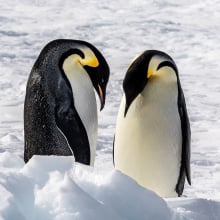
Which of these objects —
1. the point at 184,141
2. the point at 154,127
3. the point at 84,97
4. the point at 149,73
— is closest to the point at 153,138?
the point at 154,127

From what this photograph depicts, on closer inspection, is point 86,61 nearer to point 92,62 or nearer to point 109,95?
point 92,62

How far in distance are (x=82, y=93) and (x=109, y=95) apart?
4.33 meters

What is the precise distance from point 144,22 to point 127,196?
444 inches

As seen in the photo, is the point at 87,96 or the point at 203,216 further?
the point at 87,96

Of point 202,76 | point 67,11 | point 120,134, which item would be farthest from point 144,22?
point 120,134

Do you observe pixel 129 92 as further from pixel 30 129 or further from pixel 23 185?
pixel 23 185

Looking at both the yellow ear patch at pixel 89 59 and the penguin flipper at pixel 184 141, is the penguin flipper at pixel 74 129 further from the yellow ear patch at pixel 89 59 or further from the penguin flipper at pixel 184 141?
the penguin flipper at pixel 184 141

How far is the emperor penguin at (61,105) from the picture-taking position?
4516mm

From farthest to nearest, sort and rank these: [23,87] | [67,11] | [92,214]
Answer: [67,11] → [23,87] → [92,214]

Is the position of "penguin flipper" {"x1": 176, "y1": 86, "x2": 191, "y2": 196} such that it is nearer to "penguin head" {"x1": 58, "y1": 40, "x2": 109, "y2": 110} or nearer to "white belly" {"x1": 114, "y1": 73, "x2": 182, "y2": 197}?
"white belly" {"x1": 114, "y1": 73, "x2": 182, "y2": 197}

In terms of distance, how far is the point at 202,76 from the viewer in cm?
1031

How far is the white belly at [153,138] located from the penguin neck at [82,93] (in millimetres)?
220

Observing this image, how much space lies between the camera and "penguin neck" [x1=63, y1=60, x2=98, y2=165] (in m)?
4.54

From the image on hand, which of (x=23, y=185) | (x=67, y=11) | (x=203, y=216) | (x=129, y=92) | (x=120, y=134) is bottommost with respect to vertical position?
(x=67, y=11)
